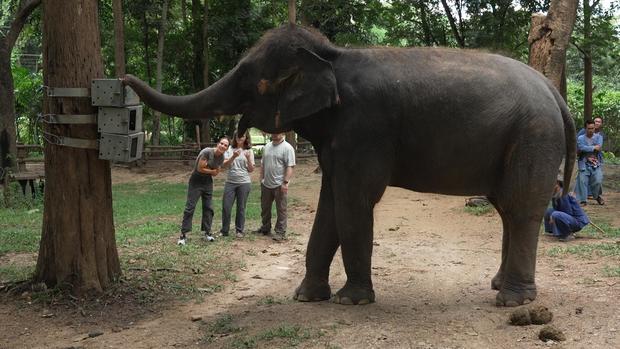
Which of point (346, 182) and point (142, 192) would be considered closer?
point (346, 182)

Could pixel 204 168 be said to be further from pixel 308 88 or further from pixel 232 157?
pixel 308 88

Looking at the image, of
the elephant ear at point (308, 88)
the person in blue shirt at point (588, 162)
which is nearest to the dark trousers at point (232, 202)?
the elephant ear at point (308, 88)

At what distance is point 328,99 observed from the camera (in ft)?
20.5

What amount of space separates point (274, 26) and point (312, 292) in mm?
25239

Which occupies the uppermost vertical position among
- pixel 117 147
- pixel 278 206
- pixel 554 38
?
pixel 554 38

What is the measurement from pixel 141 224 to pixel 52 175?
19.1 ft

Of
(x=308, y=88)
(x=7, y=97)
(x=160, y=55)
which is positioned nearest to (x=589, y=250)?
(x=308, y=88)

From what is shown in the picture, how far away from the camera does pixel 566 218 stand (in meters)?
10.1

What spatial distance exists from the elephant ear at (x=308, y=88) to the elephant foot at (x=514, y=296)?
2471mm

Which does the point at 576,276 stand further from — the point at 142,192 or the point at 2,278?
the point at 142,192

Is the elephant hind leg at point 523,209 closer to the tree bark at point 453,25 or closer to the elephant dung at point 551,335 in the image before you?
the elephant dung at point 551,335

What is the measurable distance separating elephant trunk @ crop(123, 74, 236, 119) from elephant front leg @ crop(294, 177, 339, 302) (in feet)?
4.43

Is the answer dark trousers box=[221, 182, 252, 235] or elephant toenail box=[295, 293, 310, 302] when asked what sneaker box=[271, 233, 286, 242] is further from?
elephant toenail box=[295, 293, 310, 302]

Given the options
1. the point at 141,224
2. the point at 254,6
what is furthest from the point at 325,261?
the point at 254,6
